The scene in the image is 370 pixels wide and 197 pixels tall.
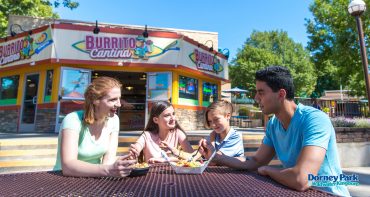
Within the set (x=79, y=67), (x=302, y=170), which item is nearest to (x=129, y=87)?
(x=79, y=67)

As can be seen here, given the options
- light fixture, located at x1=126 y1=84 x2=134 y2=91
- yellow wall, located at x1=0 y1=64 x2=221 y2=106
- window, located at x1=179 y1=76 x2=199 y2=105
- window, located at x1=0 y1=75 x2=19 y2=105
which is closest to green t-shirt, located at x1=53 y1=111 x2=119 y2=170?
yellow wall, located at x1=0 y1=64 x2=221 y2=106

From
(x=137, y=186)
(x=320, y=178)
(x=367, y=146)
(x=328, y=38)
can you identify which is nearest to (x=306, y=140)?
(x=320, y=178)

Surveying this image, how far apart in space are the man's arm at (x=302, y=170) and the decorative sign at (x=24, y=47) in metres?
9.88

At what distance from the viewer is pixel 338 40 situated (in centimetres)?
1353

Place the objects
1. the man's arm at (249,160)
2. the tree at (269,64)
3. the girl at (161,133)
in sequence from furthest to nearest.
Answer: the tree at (269,64), the girl at (161,133), the man's arm at (249,160)

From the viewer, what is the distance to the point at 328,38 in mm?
15031

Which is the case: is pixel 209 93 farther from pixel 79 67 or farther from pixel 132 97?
pixel 79 67

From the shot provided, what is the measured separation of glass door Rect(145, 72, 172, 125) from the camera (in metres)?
10.3

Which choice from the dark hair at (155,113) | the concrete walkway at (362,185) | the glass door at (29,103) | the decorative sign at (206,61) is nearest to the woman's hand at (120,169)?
the dark hair at (155,113)

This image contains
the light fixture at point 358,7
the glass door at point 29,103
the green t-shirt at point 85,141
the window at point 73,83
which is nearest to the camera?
the green t-shirt at point 85,141

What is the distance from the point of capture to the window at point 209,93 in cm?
1231

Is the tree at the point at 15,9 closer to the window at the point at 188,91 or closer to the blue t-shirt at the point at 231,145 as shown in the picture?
the window at the point at 188,91

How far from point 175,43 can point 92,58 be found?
317 cm

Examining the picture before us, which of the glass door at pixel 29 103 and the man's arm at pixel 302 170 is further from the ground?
the glass door at pixel 29 103
